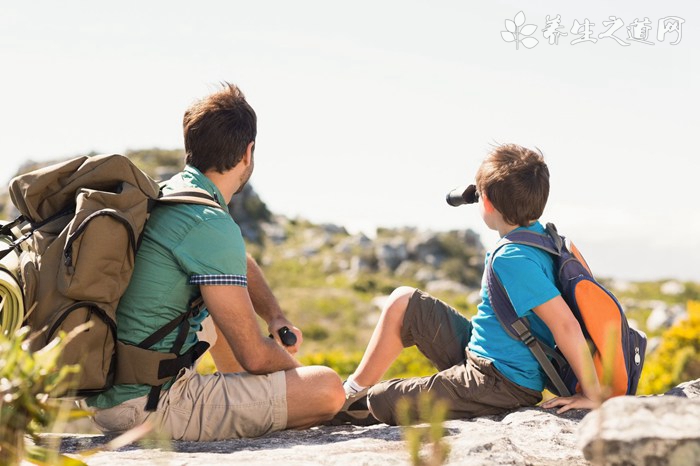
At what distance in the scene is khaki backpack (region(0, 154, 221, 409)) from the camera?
3.30 meters

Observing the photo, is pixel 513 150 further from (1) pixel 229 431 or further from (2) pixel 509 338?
(1) pixel 229 431

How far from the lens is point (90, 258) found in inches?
130

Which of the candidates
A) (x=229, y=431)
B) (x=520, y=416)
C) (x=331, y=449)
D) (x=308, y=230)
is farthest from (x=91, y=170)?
(x=308, y=230)

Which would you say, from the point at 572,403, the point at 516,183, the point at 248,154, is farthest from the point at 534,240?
the point at 248,154

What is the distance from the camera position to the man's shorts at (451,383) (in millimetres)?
3906

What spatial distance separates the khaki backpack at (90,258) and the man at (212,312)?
0.07 metres

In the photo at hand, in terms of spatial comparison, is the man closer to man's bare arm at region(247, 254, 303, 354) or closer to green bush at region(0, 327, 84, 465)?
man's bare arm at region(247, 254, 303, 354)

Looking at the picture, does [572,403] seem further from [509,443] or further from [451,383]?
[509,443]

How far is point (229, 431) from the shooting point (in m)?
3.69

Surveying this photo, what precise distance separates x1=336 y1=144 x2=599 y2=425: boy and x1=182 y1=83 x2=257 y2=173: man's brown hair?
3.90 feet

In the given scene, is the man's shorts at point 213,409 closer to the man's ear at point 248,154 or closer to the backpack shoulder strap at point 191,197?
the backpack shoulder strap at point 191,197

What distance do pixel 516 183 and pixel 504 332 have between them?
0.73m

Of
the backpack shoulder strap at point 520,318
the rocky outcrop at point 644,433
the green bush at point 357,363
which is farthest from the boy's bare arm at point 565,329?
the green bush at point 357,363

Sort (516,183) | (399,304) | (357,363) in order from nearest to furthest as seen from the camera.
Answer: (516,183) < (399,304) < (357,363)
